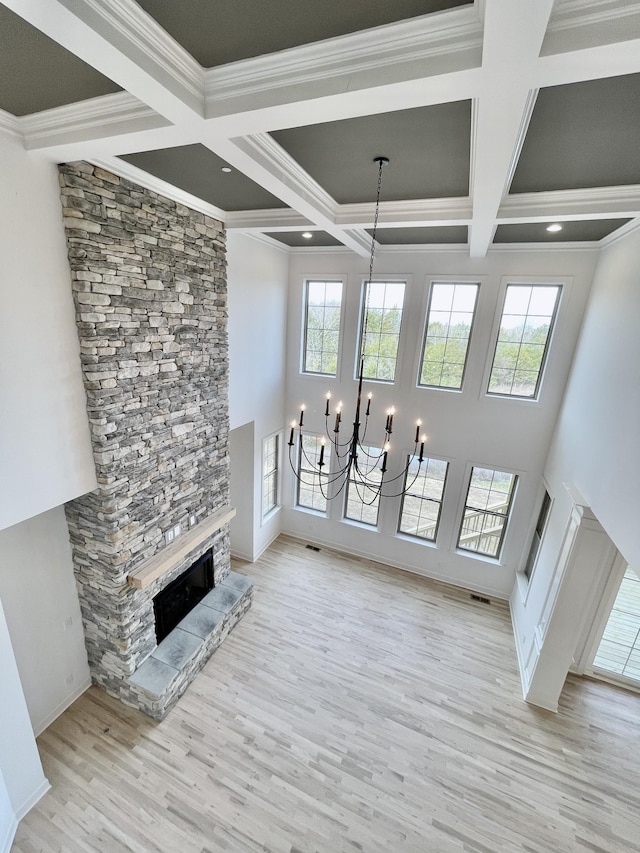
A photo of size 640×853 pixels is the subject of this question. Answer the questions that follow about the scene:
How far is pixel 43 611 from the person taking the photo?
367 centimetres

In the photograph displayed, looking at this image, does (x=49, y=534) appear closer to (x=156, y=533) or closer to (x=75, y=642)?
(x=156, y=533)

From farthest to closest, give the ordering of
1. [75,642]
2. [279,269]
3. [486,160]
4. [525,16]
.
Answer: [279,269]
[75,642]
[486,160]
[525,16]

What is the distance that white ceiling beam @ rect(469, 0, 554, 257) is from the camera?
3.89 ft

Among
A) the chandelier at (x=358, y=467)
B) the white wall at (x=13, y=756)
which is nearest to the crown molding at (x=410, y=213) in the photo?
the chandelier at (x=358, y=467)

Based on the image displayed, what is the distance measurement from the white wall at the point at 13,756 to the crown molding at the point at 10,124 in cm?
342

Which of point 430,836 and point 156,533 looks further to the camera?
point 156,533

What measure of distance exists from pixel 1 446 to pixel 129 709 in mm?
3297

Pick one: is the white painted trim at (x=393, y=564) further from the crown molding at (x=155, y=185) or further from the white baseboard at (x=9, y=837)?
the crown molding at (x=155, y=185)

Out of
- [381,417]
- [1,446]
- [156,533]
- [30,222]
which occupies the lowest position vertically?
[156,533]

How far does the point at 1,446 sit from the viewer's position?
2619 millimetres

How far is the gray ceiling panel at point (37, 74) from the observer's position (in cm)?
165

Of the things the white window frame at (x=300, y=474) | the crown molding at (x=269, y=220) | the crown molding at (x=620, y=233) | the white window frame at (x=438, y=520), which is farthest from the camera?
the white window frame at (x=300, y=474)

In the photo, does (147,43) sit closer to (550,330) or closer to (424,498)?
(550,330)

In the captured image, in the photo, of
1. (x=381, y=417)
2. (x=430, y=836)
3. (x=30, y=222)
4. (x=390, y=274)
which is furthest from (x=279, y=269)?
(x=430, y=836)
